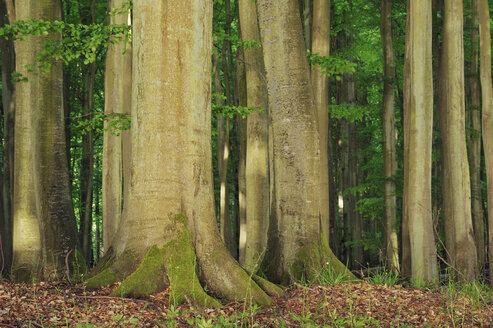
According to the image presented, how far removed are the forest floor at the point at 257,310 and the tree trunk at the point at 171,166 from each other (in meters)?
0.37

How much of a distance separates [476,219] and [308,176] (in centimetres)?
981

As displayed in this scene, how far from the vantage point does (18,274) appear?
27.7ft

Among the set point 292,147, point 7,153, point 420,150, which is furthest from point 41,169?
point 7,153

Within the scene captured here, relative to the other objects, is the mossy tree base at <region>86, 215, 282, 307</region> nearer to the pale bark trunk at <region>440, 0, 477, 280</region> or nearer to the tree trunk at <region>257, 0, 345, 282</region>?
the tree trunk at <region>257, 0, 345, 282</region>

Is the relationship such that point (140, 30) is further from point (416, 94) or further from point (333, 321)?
point (416, 94)

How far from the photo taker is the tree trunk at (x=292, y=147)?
7.16 meters

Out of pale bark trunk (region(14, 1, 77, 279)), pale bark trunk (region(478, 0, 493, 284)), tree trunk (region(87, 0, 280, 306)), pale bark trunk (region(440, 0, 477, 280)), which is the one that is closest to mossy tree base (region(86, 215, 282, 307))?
tree trunk (region(87, 0, 280, 306))

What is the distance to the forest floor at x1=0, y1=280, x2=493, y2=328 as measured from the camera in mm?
4312

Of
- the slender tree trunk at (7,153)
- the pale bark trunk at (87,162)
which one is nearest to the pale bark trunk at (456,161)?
the pale bark trunk at (87,162)

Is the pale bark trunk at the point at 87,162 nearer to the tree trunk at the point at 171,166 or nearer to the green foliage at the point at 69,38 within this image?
the green foliage at the point at 69,38

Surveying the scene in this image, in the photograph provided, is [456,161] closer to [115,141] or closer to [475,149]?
[475,149]

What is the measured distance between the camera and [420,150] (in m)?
9.31

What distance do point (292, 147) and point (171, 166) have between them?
2.47m

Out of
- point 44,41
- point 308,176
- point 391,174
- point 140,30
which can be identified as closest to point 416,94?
point 308,176
